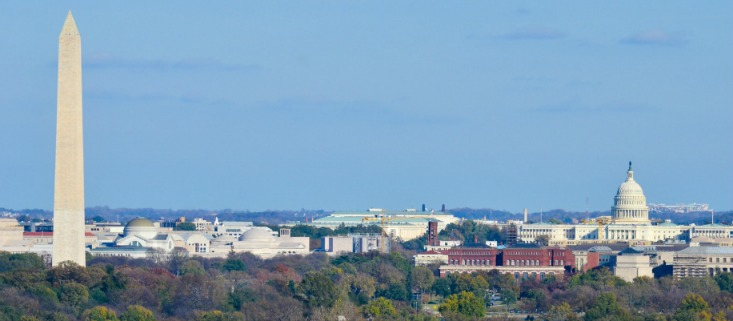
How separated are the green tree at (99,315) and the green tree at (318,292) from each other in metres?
13.6

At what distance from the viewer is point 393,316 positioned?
10481cm

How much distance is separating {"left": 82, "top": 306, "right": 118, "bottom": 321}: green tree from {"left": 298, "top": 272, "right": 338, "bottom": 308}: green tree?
13.6 metres

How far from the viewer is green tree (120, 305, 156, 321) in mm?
93000

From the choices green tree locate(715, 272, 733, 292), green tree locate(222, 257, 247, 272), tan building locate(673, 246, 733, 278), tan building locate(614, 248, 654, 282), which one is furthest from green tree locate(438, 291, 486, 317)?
tan building locate(673, 246, 733, 278)

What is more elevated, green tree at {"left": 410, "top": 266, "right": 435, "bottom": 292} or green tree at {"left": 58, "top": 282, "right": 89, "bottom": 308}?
green tree at {"left": 410, "top": 266, "right": 435, "bottom": 292}

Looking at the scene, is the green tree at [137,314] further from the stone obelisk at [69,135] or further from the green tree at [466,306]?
the green tree at [466,306]

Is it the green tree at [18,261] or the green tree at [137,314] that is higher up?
the green tree at [18,261]

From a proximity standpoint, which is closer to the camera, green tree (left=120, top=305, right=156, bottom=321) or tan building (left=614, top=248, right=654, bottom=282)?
green tree (left=120, top=305, right=156, bottom=321)

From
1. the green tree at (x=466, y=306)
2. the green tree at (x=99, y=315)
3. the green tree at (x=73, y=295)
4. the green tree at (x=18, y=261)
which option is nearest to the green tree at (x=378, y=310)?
the green tree at (x=466, y=306)

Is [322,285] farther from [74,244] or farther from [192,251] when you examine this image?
[192,251]

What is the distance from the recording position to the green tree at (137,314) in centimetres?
9300

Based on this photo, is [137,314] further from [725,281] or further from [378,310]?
[725,281]

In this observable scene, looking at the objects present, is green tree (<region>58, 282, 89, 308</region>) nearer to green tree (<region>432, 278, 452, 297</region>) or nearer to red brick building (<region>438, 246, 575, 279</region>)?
green tree (<region>432, 278, 452, 297</region>)

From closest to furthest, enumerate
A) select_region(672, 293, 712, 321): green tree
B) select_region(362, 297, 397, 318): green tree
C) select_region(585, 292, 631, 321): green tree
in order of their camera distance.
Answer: select_region(672, 293, 712, 321): green tree
select_region(585, 292, 631, 321): green tree
select_region(362, 297, 397, 318): green tree
